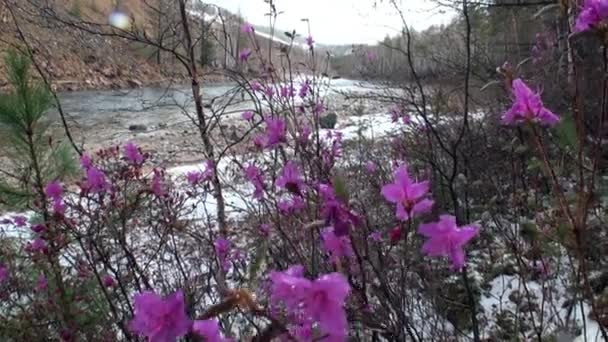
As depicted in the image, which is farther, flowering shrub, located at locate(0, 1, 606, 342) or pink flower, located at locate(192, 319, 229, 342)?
flowering shrub, located at locate(0, 1, 606, 342)

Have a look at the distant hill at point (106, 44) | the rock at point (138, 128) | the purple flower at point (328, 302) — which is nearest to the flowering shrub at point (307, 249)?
the purple flower at point (328, 302)

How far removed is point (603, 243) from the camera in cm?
286

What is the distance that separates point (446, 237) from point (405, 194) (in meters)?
0.11

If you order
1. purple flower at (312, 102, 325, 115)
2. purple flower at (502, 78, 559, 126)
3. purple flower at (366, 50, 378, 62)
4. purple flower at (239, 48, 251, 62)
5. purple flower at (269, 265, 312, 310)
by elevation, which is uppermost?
purple flower at (366, 50, 378, 62)

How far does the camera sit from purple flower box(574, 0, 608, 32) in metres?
0.96

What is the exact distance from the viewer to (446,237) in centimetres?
90

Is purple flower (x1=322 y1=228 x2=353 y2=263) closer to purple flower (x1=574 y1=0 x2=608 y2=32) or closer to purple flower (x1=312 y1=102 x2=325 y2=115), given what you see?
purple flower (x1=574 y1=0 x2=608 y2=32)

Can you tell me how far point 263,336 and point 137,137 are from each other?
1444 cm

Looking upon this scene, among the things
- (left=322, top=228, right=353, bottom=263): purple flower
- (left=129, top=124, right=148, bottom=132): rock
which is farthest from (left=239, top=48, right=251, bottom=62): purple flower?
(left=129, top=124, right=148, bottom=132): rock

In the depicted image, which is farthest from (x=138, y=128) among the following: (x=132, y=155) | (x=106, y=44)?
(x=132, y=155)

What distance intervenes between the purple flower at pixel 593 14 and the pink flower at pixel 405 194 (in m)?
0.46

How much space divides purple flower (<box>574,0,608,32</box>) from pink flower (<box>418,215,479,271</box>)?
0.47 meters

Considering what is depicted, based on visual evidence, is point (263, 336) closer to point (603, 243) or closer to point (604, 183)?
point (603, 243)

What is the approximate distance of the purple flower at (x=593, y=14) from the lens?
96cm
